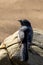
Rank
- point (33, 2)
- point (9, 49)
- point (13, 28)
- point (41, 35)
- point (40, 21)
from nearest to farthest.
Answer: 1. point (9, 49)
2. point (41, 35)
3. point (13, 28)
4. point (40, 21)
5. point (33, 2)

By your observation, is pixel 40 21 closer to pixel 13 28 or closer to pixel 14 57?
pixel 13 28

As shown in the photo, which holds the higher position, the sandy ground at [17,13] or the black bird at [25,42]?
the sandy ground at [17,13]

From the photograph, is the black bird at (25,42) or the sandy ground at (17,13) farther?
the sandy ground at (17,13)

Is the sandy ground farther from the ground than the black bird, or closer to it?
farther from the ground

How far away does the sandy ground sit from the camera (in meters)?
11.4

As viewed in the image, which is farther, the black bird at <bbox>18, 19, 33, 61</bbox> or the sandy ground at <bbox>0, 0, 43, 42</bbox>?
the sandy ground at <bbox>0, 0, 43, 42</bbox>

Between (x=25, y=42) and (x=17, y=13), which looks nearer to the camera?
→ (x=25, y=42)

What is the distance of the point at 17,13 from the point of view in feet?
44.2

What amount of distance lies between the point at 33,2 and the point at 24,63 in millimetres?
8665

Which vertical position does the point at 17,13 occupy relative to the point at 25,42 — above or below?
above

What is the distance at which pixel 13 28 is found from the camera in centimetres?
1120

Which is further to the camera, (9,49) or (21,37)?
(9,49)

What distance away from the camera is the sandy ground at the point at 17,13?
1138 centimetres

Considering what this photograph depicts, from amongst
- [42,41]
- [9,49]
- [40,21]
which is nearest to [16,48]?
[9,49]
